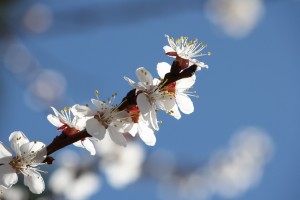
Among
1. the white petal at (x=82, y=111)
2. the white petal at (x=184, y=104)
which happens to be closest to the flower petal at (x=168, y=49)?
the white petal at (x=184, y=104)

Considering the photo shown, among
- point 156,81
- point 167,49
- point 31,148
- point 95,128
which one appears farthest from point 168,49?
point 31,148

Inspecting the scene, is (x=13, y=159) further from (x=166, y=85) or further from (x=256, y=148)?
(x=256, y=148)

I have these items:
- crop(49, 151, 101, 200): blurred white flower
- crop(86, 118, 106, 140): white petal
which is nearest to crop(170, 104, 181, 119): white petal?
crop(86, 118, 106, 140): white petal

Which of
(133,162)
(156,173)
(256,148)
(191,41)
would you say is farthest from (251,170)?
(191,41)

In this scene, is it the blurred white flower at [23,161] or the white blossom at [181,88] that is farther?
the white blossom at [181,88]

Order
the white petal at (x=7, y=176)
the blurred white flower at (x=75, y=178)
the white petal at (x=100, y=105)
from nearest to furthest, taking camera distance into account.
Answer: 1. the white petal at (x=7, y=176)
2. the white petal at (x=100, y=105)
3. the blurred white flower at (x=75, y=178)

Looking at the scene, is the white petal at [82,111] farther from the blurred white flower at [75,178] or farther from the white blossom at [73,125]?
the blurred white flower at [75,178]

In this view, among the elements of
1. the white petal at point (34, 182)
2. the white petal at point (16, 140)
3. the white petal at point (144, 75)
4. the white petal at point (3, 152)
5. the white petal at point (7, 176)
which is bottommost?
the white petal at point (7, 176)

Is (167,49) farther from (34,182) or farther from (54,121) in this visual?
(34,182)
